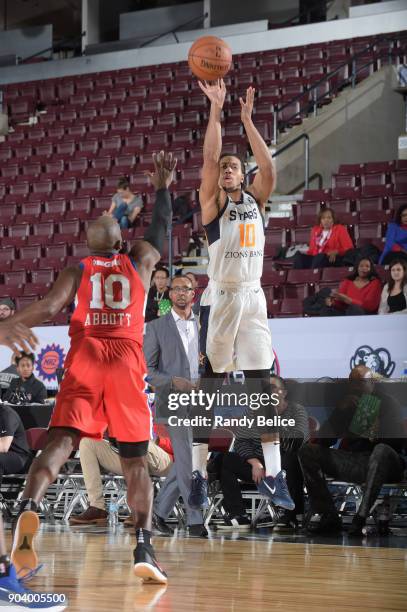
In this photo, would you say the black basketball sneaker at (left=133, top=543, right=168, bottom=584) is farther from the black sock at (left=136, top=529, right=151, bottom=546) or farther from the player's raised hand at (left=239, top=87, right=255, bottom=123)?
the player's raised hand at (left=239, top=87, right=255, bottom=123)

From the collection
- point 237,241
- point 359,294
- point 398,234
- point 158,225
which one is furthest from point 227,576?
point 398,234

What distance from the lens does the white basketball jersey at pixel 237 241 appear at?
20.7ft

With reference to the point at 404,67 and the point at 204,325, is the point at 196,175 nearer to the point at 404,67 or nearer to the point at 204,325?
the point at 404,67

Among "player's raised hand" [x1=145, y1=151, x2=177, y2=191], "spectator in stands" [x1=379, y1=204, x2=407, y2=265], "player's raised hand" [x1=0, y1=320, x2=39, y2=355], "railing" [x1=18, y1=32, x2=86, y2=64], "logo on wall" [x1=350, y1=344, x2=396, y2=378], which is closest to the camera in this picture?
"player's raised hand" [x1=0, y1=320, x2=39, y2=355]

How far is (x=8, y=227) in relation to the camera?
52.7 feet

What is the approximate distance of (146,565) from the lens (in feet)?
15.8

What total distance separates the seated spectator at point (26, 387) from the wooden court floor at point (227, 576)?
8.14 feet

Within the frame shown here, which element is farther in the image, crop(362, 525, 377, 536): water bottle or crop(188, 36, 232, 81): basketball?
crop(362, 525, 377, 536): water bottle

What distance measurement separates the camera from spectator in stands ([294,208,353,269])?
1117 centimetres

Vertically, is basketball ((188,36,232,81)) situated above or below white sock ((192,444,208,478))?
above

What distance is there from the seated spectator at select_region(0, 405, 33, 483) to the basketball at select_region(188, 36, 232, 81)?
3.47 meters

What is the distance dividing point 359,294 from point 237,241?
3973mm

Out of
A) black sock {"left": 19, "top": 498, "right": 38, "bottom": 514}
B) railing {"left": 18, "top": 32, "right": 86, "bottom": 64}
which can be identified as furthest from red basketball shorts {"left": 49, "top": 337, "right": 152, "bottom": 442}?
railing {"left": 18, "top": 32, "right": 86, "bottom": 64}

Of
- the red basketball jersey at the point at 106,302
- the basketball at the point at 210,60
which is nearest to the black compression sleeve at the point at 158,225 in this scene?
the red basketball jersey at the point at 106,302
